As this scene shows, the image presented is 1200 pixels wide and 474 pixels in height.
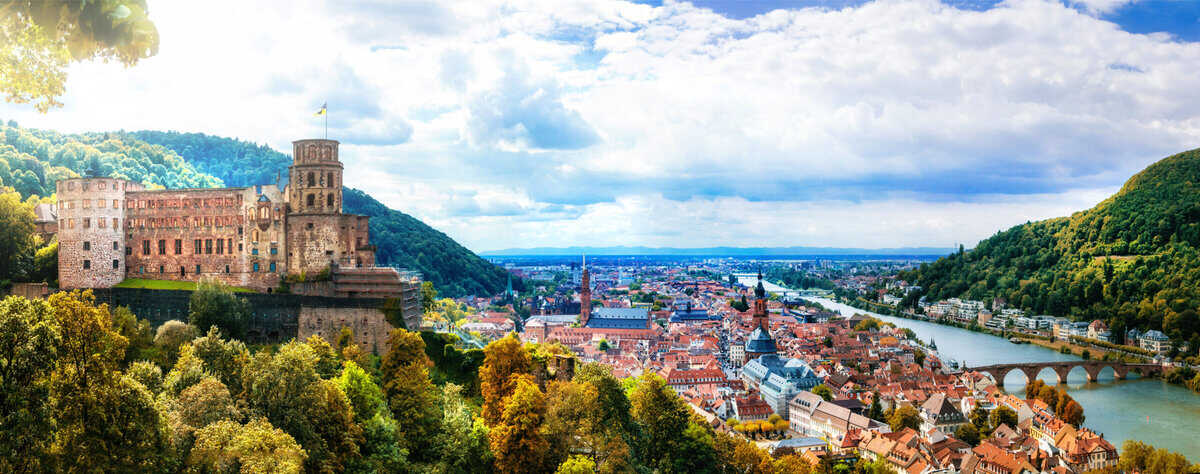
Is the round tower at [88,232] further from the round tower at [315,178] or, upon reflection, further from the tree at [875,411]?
the tree at [875,411]

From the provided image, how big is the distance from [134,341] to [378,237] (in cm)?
7074

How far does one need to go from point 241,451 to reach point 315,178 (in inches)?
700

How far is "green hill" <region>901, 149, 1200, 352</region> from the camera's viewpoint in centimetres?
8819

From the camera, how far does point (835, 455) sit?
4206 cm

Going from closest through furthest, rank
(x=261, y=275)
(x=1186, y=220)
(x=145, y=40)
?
1. (x=145, y=40)
2. (x=261, y=275)
3. (x=1186, y=220)

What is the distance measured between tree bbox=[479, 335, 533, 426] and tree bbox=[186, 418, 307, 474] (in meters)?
10.5

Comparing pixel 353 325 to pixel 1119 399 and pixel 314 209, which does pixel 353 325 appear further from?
pixel 1119 399

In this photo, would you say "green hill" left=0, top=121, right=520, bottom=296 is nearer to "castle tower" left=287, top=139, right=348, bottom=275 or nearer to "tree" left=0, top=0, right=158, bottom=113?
"castle tower" left=287, top=139, right=348, bottom=275

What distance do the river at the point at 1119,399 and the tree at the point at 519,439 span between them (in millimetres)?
36900

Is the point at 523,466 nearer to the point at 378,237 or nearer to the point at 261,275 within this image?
the point at 261,275

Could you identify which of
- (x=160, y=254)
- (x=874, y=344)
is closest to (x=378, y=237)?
(x=874, y=344)

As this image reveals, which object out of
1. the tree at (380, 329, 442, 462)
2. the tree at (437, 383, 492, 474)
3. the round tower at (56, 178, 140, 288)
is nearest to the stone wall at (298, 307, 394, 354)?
the tree at (380, 329, 442, 462)

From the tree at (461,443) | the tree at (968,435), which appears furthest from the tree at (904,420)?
the tree at (461,443)

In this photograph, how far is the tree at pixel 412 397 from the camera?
2270 centimetres
